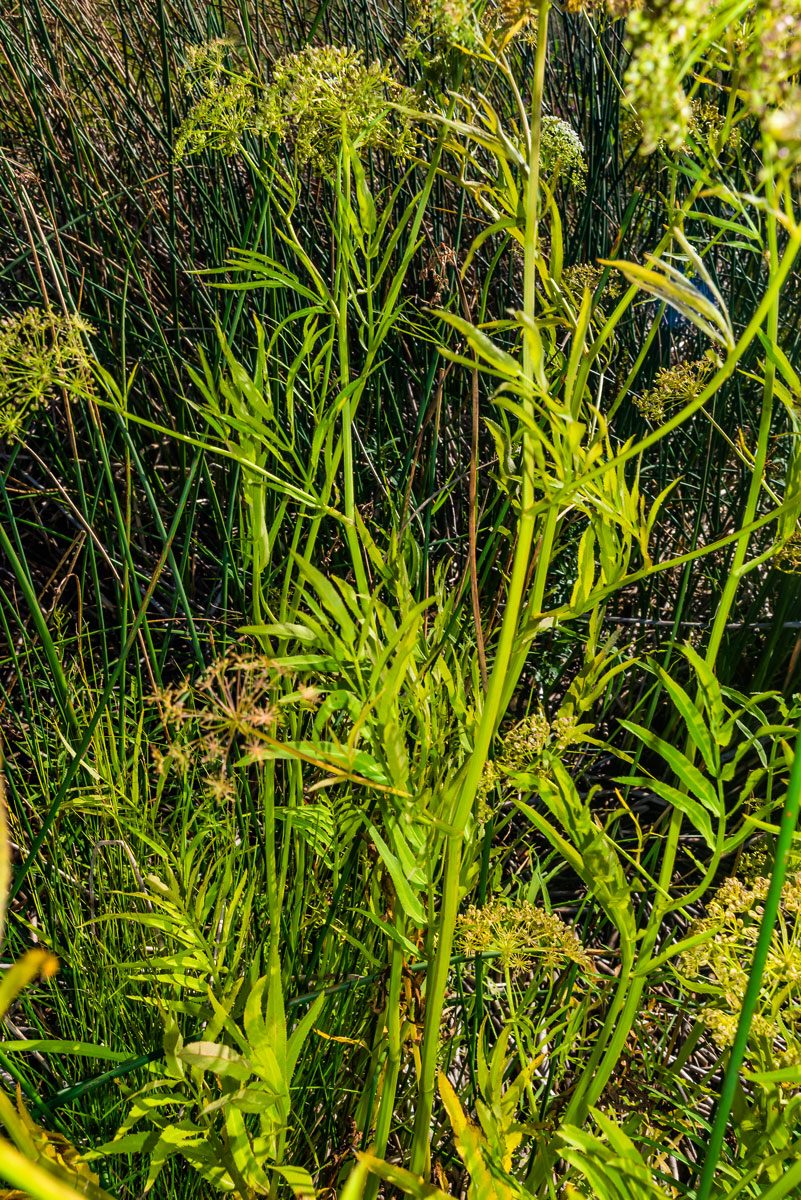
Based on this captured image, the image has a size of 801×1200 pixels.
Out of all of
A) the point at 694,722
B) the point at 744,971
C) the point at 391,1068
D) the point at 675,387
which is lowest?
the point at 391,1068

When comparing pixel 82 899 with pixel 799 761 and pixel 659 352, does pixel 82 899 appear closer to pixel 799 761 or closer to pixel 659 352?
pixel 799 761

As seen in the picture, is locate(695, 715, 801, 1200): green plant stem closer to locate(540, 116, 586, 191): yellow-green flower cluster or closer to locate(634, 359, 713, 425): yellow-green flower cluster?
locate(634, 359, 713, 425): yellow-green flower cluster

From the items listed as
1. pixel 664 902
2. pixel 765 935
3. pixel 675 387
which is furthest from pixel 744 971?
pixel 675 387

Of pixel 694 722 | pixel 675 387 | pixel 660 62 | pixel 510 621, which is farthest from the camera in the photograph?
pixel 675 387

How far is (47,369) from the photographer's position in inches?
22.7

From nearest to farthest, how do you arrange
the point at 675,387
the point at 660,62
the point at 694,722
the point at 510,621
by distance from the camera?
the point at 660,62 < the point at 510,621 < the point at 694,722 < the point at 675,387

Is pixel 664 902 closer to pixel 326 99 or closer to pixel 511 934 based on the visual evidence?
pixel 511 934

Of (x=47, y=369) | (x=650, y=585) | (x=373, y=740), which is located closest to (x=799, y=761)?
(x=373, y=740)

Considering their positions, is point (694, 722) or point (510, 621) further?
point (694, 722)

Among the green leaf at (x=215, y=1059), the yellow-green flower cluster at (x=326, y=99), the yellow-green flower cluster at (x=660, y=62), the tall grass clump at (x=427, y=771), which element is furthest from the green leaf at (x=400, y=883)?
the yellow-green flower cluster at (x=326, y=99)

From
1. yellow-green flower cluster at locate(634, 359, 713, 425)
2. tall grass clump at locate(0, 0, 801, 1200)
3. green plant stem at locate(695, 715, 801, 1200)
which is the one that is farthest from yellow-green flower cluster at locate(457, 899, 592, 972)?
yellow-green flower cluster at locate(634, 359, 713, 425)

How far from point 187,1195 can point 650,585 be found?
108 centimetres

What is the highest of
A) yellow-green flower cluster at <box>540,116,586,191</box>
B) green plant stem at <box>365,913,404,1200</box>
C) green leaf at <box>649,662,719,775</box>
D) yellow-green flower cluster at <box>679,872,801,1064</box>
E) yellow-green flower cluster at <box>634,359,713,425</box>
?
yellow-green flower cluster at <box>540,116,586,191</box>

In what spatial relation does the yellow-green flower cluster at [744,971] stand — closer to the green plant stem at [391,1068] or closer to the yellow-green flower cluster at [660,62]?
the green plant stem at [391,1068]
